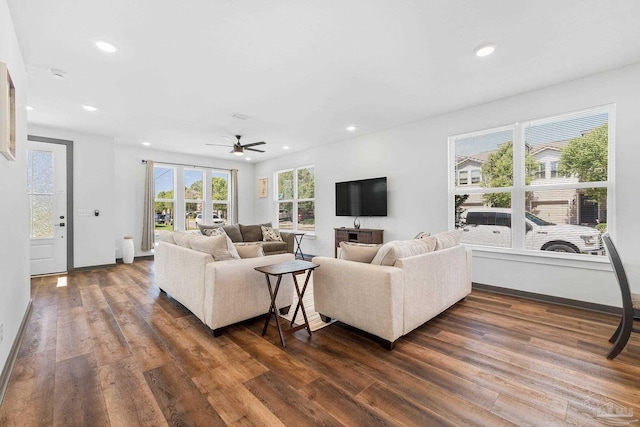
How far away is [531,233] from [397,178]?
2.14 meters

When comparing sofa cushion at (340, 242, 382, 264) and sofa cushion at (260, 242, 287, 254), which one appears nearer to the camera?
sofa cushion at (340, 242, 382, 264)

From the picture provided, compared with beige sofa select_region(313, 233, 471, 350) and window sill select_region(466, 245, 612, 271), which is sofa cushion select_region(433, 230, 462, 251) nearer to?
beige sofa select_region(313, 233, 471, 350)

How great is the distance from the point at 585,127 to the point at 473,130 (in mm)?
1222

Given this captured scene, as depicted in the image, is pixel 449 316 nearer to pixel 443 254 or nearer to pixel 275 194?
pixel 443 254

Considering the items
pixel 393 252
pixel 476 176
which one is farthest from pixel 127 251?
pixel 476 176

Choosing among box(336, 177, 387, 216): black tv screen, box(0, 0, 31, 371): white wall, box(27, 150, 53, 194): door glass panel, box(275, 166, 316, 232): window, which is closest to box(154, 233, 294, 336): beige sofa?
box(0, 0, 31, 371): white wall

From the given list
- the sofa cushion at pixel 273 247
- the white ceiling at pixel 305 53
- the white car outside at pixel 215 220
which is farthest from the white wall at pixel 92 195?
the sofa cushion at pixel 273 247

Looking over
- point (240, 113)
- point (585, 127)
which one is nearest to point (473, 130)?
point (585, 127)

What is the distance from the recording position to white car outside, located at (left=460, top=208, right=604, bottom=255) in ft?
11.1

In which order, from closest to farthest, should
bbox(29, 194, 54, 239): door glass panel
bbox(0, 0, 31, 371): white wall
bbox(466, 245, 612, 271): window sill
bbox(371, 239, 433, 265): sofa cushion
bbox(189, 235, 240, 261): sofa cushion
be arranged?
bbox(0, 0, 31, 371): white wall, bbox(371, 239, 433, 265): sofa cushion, bbox(189, 235, 240, 261): sofa cushion, bbox(466, 245, 612, 271): window sill, bbox(29, 194, 54, 239): door glass panel

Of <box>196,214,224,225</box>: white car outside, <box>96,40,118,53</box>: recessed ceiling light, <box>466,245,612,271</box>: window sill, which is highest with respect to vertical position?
<box>96,40,118,53</box>: recessed ceiling light

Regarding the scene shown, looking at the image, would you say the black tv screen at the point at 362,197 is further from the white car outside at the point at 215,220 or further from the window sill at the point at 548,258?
the white car outside at the point at 215,220

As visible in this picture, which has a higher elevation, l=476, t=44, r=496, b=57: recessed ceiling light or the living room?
l=476, t=44, r=496, b=57: recessed ceiling light

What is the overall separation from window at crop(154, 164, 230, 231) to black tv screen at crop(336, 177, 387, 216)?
3.65 m
